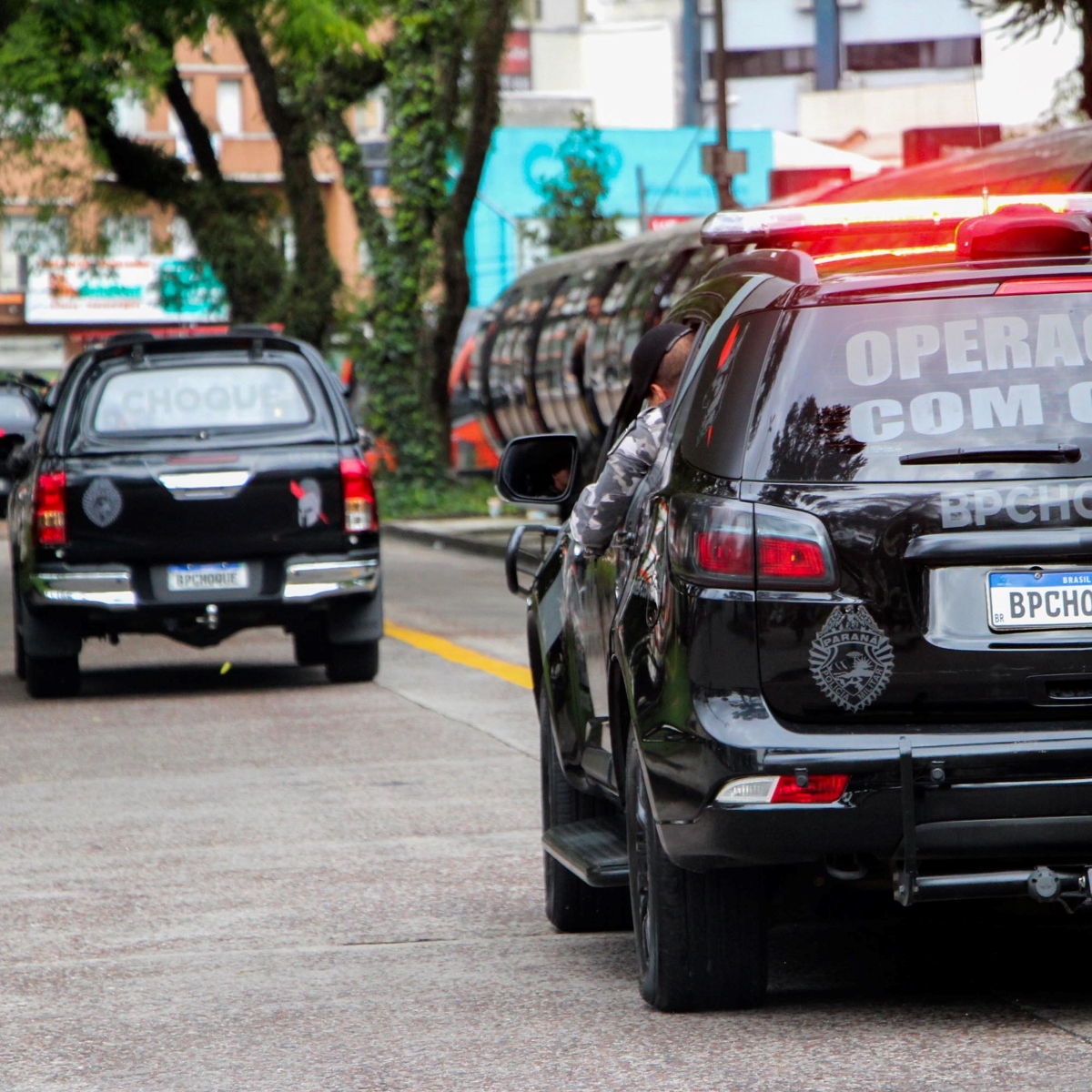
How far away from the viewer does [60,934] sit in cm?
670

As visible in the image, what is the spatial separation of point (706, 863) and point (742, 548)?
0.64 m

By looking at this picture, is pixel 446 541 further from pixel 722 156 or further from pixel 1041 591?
pixel 1041 591

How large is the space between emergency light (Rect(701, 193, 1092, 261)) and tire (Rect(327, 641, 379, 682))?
23.0 ft

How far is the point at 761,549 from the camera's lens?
16.2 feet

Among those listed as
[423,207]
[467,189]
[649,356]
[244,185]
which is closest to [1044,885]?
[649,356]

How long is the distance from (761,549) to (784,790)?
0.47 m

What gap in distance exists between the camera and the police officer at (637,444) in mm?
5816

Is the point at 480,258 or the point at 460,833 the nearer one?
the point at 460,833

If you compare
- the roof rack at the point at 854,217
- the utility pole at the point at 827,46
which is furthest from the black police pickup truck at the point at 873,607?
the utility pole at the point at 827,46

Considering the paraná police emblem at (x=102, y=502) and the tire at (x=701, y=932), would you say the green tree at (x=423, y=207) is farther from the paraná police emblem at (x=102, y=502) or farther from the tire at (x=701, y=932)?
the tire at (x=701, y=932)

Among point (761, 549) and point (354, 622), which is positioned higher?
point (761, 549)

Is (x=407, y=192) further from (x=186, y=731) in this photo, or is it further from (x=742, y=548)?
(x=742, y=548)

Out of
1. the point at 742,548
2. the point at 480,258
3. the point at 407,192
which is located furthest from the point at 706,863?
the point at 480,258

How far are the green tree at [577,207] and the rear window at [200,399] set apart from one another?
76.0ft
